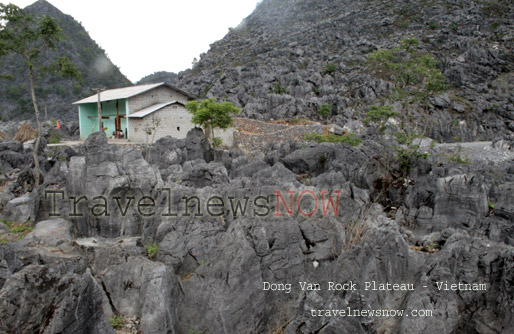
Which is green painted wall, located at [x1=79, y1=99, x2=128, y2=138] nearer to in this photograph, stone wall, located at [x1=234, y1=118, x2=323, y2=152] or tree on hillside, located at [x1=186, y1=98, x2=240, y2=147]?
tree on hillside, located at [x1=186, y1=98, x2=240, y2=147]

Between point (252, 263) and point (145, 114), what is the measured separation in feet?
59.9

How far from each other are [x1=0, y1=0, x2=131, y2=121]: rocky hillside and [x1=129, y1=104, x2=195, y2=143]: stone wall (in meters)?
20.9

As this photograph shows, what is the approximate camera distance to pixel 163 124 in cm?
2247

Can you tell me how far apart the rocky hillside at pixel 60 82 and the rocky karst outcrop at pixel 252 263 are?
119 feet

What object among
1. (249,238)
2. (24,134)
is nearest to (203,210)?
(249,238)

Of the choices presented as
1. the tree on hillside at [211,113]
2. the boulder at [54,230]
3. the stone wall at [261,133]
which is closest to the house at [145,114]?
the tree on hillside at [211,113]

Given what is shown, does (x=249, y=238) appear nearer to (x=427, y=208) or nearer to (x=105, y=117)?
(x=427, y=208)

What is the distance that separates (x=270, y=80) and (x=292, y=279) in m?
34.9

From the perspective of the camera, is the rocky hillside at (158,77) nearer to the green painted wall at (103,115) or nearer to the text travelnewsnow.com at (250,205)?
the green painted wall at (103,115)

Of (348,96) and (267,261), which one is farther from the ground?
(348,96)

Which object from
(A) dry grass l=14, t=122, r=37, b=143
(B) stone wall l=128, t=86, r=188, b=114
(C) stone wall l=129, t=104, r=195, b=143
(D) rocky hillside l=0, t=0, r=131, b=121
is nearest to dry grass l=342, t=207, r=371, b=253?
(C) stone wall l=129, t=104, r=195, b=143

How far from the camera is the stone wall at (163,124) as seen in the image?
22.0 metres

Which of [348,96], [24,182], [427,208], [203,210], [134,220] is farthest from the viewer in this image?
[348,96]

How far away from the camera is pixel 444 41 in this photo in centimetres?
A: 4366
